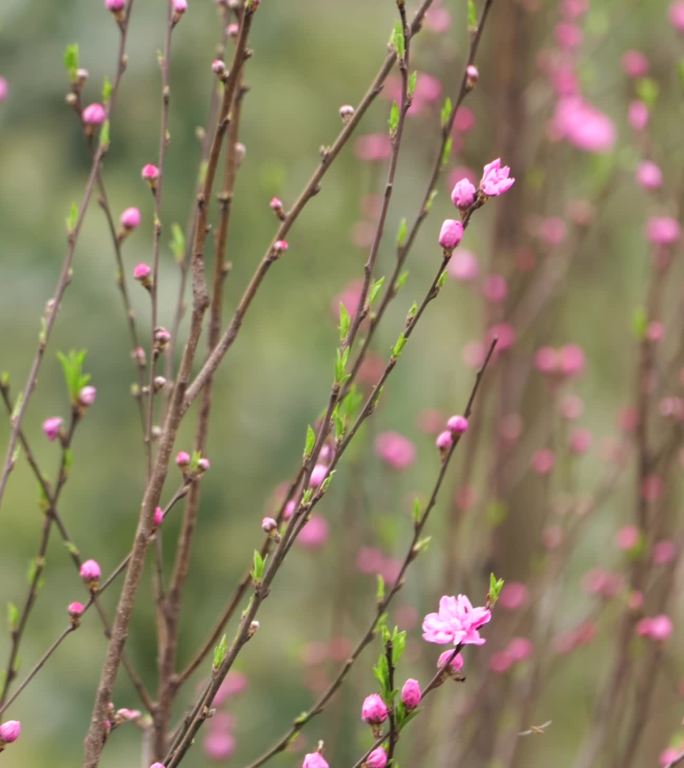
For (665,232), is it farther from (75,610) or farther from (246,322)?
(246,322)

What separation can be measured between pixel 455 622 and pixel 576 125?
1466 millimetres

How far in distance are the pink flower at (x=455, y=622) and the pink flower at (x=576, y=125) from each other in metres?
1.41

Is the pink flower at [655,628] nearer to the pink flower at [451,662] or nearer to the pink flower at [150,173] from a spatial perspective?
the pink flower at [451,662]

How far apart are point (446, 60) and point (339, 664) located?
1.15 metres

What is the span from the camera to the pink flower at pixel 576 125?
80.7 inches

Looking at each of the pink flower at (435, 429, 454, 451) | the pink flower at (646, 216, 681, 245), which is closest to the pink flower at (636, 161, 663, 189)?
the pink flower at (646, 216, 681, 245)

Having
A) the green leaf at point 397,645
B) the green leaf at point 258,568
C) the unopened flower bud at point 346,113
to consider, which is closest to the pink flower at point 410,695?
the green leaf at point 397,645

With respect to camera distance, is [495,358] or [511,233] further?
[511,233]

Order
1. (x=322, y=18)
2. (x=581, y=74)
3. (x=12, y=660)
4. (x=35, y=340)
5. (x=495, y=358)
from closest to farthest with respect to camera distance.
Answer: (x=12, y=660)
(x=495, y=358)
(x=581, y=74)
(x=35, y=340)
(x=322, y=18)

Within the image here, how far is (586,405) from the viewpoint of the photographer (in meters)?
4.76

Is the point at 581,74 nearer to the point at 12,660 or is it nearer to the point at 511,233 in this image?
the point at 511,233

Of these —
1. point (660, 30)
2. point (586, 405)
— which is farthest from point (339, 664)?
point (586, 405)

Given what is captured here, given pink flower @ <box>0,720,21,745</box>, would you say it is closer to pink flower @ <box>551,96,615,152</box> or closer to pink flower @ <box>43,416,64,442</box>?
pink flower @ <box>43,416,64,442</box>

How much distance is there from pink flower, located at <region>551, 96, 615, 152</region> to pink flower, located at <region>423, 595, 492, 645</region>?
141 cm
